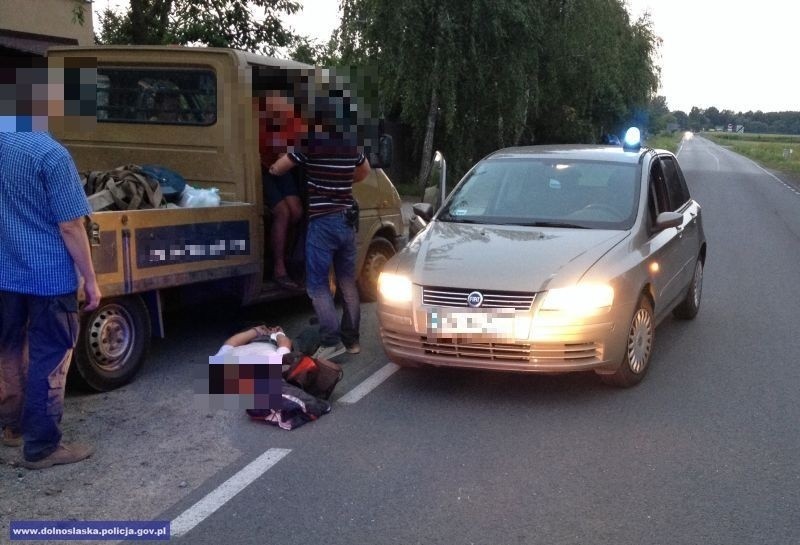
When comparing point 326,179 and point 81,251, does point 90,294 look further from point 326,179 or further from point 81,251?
point 326,179

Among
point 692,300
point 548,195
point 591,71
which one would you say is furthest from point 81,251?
point 591,71

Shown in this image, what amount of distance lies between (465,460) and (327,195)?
101 inches

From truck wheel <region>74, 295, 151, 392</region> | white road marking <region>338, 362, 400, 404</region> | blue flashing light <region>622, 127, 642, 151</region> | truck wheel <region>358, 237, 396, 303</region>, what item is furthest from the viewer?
truck wheel <region>358, 237, 396, 303</region>

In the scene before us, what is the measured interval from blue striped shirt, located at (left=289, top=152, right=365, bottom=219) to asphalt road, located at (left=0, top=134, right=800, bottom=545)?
3.92 feet

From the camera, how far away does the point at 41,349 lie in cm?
465

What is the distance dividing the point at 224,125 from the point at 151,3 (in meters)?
9.37

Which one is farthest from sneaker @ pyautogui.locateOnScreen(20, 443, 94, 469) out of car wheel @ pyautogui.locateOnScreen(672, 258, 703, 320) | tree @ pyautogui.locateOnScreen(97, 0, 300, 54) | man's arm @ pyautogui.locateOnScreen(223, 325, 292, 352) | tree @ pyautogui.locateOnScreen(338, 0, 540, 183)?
tree @ pyautogui.locateOnScreen(338, 0, 540, 183)

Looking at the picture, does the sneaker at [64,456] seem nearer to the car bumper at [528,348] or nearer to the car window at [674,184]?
the car bumper at [528,348]

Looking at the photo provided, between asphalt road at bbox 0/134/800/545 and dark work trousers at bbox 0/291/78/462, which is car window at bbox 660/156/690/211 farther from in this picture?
dark work trousers at bbox 0/291/78/462

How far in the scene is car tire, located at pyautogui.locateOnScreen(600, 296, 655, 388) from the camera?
20.1ft

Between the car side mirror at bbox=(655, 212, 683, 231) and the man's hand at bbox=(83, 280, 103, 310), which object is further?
the car side mirror at bbox=(655, 212, 683, 231)

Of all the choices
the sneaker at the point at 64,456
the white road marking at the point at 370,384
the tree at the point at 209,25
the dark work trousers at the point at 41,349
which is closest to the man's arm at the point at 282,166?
the white road marking at the point at 370,384

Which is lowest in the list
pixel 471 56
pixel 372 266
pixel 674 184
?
pixel 372 266

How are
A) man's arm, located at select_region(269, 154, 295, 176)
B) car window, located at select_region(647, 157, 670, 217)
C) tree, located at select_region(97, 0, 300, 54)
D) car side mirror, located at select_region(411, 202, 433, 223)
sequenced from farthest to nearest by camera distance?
tree, located at select_region(97, 0, 300, 54) → car side mirror, located at select_region(411, 202, 433, 223) → car window, located at select_region(647, 157, 670, 217) → man's arm, located at select_region(269, 154, 295, 176)
